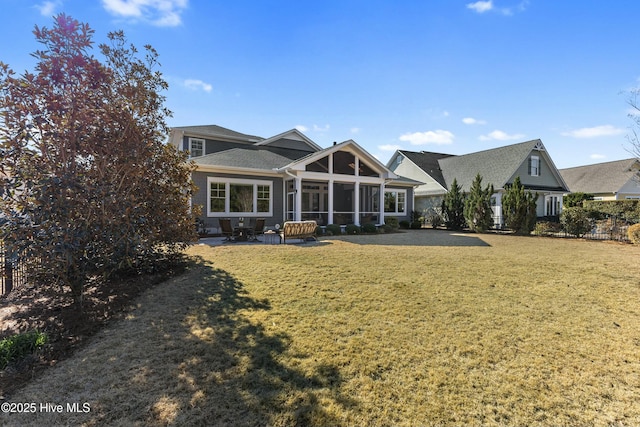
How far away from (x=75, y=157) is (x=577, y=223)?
20270 millimetres

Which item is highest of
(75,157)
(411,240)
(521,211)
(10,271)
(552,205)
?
(75,157)

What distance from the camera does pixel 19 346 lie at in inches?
142

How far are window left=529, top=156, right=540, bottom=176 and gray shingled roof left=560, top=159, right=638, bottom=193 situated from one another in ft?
41.5

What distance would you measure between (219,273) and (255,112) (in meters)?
11.8

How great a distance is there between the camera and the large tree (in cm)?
441

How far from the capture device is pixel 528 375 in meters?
3.34

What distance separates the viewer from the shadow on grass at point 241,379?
8.63ft

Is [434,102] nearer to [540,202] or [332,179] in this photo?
[332,179]

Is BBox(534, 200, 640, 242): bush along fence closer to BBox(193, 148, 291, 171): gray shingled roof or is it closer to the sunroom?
the sunroom

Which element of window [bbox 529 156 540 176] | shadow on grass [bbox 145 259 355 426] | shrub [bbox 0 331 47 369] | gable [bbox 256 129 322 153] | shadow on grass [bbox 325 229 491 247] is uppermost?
gable [bbox 256 129 322 153]

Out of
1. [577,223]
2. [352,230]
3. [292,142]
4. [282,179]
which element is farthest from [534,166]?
[282,179]

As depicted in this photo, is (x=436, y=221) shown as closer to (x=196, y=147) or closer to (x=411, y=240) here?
(x=411, y=240)

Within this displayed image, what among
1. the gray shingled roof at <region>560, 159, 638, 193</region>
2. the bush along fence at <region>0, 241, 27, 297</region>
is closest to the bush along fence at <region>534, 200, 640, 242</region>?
the gray shingled roof at <region>560, 159, 638, 193</region>

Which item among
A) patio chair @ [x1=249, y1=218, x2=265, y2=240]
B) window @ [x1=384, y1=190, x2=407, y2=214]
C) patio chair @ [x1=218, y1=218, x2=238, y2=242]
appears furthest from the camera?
window @ [x1=384, y1=190, x2=407, y2=214]
